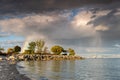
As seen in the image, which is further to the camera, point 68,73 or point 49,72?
point 49,72

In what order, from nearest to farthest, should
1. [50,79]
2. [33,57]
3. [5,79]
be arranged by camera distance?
[5,79]
[50,79]
[33,57]

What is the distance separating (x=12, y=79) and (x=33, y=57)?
518 feet

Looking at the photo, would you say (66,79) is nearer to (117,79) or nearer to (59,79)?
(59,79)

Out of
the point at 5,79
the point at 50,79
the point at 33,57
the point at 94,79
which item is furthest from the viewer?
the point at 33,57

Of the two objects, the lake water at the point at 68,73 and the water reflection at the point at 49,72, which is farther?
the lake water at the point at 68,73

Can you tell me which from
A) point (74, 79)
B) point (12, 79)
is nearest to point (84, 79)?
point (74, 79)

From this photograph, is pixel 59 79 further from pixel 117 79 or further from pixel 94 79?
pixel 117 79

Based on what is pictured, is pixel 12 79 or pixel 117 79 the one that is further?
pixel 117 79

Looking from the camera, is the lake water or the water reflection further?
the lake water

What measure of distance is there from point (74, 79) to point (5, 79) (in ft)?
65.7

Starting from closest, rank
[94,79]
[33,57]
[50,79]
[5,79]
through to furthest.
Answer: [5,79] < [50,79] < [94,79] < [33,57]

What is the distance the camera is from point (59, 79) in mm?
51875

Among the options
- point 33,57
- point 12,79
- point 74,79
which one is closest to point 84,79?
point 74,79

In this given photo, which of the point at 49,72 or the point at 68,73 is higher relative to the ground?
the point at 49,72
